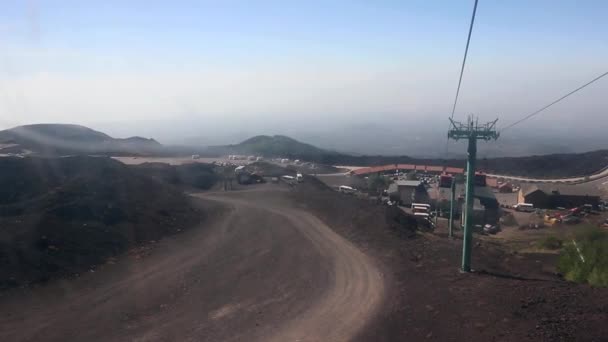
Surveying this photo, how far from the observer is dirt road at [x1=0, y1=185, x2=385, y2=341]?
766 cm

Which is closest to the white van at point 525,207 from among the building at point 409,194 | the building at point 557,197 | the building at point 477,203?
the building at point 557,197

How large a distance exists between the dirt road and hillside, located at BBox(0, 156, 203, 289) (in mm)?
787

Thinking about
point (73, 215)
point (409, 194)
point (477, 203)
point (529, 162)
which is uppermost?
point (529, 162)

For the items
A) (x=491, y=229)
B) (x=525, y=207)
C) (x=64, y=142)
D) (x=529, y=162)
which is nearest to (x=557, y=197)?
(x=525, y=207)

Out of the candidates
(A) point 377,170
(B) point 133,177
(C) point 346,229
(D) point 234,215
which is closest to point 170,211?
(D) point 234,215

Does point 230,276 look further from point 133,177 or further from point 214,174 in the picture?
point 214,174

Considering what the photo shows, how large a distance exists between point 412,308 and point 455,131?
3.73 m

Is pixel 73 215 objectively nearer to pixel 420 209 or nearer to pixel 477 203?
pixel 420 209

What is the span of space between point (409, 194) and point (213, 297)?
1755 cm

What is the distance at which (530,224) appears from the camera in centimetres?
1991

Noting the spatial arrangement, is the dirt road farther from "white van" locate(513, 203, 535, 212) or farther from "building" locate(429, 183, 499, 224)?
"white van" locate(513, 203, 535, 212)

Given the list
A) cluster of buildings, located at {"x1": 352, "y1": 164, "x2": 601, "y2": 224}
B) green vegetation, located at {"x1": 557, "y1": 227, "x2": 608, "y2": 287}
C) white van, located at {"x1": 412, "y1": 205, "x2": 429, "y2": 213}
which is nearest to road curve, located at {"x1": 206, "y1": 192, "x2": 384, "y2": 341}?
green vegetation, located at {"x1": 557, "y1": 227, "x2": 608, "y2": 287}

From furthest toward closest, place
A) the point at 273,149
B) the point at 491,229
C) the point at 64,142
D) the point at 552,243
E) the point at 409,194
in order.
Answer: the point at 273,149, the point at 64,142, the point at 409,194, the point at 491,229, the point at 552,243

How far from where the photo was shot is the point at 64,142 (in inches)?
1796
